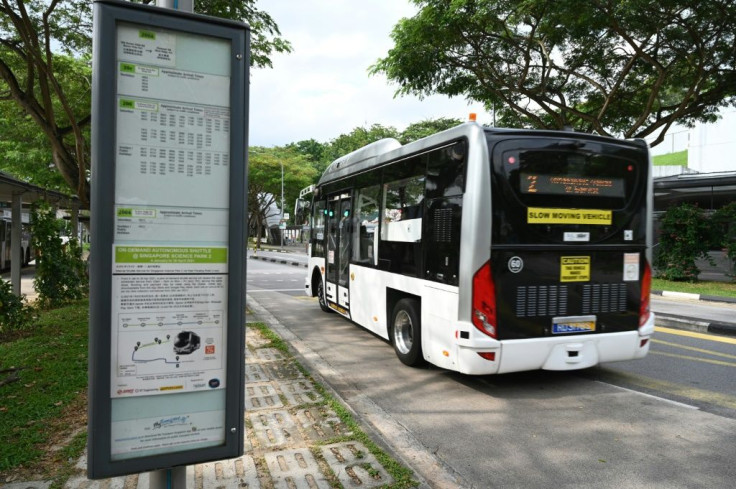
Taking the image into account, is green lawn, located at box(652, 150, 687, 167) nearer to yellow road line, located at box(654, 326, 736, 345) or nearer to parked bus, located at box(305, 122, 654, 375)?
yellow road line, located at box(654, 326, 736, 345)

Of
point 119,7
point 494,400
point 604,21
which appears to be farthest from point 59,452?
point 604,21

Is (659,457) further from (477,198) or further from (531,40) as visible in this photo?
(531,40)

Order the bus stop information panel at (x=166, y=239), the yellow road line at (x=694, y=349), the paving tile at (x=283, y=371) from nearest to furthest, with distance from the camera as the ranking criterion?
the bus stop information panel at (x=166, y=239), the paving tile at (x=283, y=371), the yellow road line at (x=694, y=349)

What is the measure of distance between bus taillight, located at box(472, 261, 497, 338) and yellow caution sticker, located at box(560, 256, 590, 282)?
2.87 ft

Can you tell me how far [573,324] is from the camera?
529cm

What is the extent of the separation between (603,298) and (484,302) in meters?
1.48

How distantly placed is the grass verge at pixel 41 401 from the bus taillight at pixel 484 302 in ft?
11.4

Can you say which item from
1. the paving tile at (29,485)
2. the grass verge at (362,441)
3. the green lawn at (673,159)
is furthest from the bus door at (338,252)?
the green lawn at (673,159)

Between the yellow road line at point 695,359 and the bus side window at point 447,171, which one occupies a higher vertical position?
the bus side window at point 447,171

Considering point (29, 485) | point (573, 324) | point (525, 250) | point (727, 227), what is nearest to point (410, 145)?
point (525, 250)

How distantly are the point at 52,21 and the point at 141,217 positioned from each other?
10431 mm

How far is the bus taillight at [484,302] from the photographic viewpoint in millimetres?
4930

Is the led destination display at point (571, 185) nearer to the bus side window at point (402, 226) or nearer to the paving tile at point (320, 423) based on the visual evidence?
the bus side window at point (402, 226)

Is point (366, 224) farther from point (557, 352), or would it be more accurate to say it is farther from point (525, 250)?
point (557, 352)
